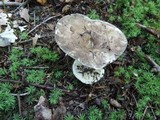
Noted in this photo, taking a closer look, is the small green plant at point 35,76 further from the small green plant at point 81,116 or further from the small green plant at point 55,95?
the small green plant at point 81,116

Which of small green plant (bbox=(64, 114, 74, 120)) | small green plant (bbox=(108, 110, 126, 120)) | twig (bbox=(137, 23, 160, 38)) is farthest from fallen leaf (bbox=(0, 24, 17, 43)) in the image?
twig (bbox=(137, 23, 160, 38))

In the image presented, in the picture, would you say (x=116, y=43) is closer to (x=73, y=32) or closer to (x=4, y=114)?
(x=73, y=32)

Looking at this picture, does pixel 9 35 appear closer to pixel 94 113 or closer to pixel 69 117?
pixel 69 117

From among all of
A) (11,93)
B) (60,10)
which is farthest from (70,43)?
(60,10)

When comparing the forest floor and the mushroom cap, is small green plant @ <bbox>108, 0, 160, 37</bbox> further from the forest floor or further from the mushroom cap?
the mushroom cap

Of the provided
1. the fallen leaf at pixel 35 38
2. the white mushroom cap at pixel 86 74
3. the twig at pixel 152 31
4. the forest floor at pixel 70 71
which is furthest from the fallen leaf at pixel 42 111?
the twig at pixel 152 31

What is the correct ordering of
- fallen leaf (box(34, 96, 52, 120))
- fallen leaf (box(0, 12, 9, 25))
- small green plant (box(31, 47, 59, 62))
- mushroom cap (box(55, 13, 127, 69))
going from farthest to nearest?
fallen leaf (box(0, 12, 9, 25))
small green plant (box(31, 47, 59, 62))
fallen leaf (box(34, 96, 52, 120))
mushroom cap (box(55, 13, 127, 69))
